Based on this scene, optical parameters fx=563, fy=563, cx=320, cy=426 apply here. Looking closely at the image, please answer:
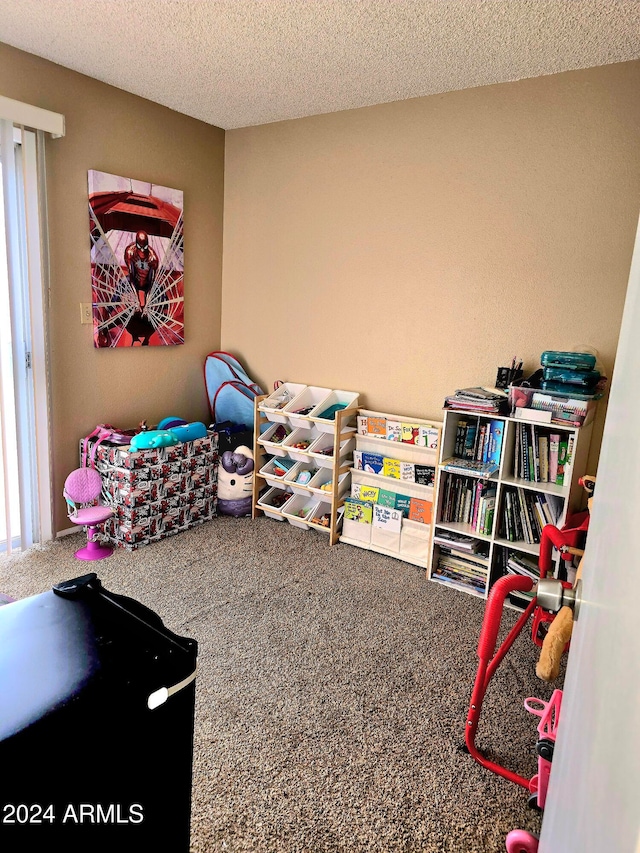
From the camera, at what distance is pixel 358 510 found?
332 centimetres

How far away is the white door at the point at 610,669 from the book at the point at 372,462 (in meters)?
2.56

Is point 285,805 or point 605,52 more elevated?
point 605,52

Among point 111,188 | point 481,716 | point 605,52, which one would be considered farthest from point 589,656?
point 111,188

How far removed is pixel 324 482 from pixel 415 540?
71 centimetres

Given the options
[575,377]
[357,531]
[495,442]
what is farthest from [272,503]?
[575,377]

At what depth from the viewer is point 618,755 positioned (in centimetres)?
37

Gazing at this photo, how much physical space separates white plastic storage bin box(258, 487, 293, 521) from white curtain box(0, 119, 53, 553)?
127cm

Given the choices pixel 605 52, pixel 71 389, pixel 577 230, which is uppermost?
pixel 605 52

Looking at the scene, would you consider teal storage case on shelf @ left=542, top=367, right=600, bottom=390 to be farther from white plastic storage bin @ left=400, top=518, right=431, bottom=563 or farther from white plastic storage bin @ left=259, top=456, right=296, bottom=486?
white plastic storage bin @ left=259, top=456, right=296, bottom=486

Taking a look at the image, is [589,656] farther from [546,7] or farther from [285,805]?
[546,7]

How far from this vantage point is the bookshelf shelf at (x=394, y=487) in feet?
10.2

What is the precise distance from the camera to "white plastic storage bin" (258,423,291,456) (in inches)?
142

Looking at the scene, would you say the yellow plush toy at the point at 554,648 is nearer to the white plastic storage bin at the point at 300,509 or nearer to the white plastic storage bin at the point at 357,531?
the white plastic storage bin at the point at 357,531

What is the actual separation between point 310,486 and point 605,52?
8.47 ft
